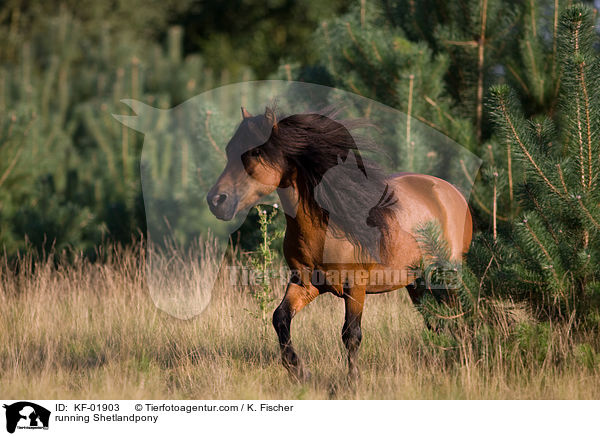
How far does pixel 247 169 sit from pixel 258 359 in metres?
1.39

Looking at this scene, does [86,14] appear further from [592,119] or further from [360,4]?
[592,119]

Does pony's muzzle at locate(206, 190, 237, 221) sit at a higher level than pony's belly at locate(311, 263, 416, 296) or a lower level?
higher

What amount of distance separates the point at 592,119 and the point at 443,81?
10.1ft

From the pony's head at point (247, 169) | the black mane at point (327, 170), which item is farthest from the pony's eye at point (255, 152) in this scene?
the black mane at point (327, 170)

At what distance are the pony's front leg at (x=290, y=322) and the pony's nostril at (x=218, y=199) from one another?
71 cm

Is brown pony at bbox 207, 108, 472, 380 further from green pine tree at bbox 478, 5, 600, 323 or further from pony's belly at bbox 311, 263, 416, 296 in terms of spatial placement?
green pine tree at bbox 478, 5, 600, 323

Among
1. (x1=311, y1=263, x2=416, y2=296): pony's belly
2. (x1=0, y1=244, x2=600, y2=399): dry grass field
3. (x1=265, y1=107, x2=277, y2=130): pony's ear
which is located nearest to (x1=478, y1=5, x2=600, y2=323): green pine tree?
(x1=0, y1=244, x2=600, y2=399): dry grass field

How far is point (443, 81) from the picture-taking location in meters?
6.54

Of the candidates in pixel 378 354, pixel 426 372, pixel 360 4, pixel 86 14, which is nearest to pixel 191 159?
pixel 360 4

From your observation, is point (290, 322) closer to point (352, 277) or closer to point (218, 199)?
point (352, 277)
